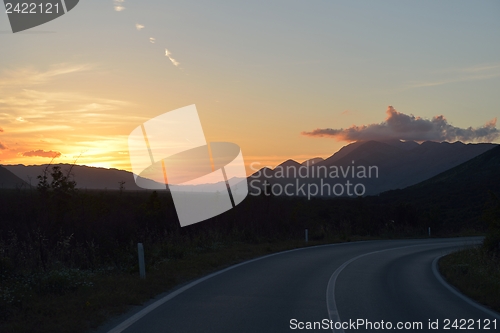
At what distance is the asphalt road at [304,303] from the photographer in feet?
25.1

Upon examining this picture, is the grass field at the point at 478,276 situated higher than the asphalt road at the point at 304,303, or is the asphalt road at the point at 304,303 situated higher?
the asphalt road at the point at 304,303

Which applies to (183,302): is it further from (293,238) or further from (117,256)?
(293,238)

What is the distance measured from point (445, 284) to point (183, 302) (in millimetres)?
8210

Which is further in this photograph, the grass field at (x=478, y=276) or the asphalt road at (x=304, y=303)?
the grass field at (x=478, y=276)

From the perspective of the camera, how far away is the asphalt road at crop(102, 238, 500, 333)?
7.66 m

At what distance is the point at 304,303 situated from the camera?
31.2 feet

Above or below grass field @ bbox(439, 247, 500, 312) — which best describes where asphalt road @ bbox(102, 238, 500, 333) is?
above

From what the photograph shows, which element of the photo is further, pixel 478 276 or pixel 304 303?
pixel 478 276

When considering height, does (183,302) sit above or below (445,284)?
above

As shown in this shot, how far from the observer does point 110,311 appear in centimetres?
817

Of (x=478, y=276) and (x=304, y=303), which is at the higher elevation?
(x=304, y=303)

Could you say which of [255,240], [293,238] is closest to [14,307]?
[255,240]

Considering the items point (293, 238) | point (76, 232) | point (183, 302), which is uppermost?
point (76, 232)

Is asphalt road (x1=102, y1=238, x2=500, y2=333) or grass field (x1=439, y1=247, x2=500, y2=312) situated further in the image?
grass field (x1=439, y1=247, x2=500, y2=312)
